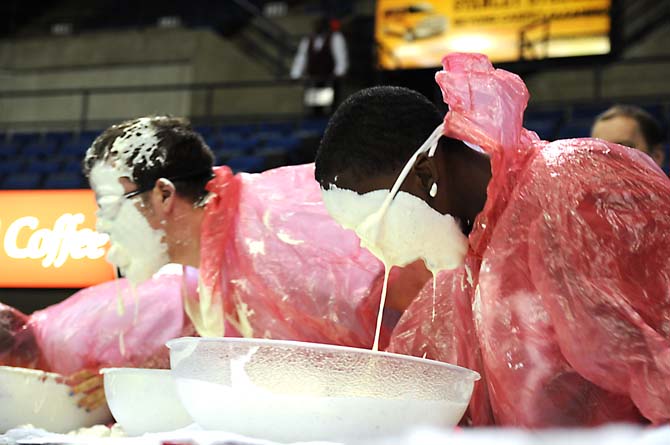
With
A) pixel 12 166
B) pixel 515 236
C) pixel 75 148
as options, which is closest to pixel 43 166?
pixel 12 166

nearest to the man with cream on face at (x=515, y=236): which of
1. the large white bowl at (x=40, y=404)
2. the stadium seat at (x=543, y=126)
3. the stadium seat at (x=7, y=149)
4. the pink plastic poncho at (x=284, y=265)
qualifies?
the pink plastic poncho at (x=284, y=265)

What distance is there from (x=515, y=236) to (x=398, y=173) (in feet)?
0.55

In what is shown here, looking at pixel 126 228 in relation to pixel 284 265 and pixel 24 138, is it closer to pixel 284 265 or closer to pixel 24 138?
pixel 284 265

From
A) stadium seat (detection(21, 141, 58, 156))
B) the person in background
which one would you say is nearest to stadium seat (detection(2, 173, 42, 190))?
stadium seat (detection(21, 141, 58, 156))

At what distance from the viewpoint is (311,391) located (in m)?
0.74

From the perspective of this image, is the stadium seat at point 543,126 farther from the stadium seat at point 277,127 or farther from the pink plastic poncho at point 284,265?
the pink plastic poncho at point 284,265

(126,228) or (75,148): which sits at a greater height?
(126,228)

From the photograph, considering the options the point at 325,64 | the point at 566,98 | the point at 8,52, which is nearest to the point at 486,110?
the point at 325,64

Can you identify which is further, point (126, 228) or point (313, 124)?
point (313, 124)

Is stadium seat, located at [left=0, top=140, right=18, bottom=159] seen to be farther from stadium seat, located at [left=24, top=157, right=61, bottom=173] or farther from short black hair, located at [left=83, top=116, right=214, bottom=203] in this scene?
short black hair, located at [left=83, top=116, right=214, bottom=203]

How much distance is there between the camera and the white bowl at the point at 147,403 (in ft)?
3.15

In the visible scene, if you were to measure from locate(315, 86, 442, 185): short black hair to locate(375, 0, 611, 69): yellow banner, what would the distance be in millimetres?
4477

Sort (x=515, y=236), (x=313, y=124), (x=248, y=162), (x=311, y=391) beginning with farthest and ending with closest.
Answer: (x=313, y=124), (x=248, y=162), (x=515, y=236), (x=311, y=391)

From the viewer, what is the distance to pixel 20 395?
45.4 inches
